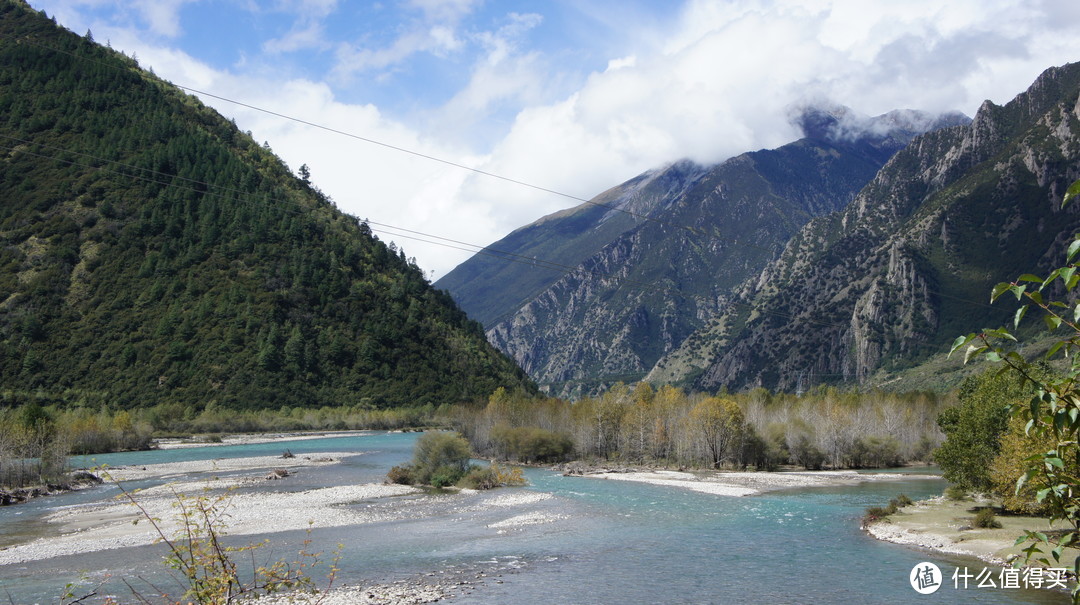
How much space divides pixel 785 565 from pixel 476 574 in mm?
14691

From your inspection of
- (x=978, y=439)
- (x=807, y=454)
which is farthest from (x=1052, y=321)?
(x=807, y=454)

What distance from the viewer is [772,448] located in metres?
88.6

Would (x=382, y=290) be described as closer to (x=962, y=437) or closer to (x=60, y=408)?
(x=60, y=408)

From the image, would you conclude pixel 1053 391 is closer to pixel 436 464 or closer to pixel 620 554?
pixel 620 554

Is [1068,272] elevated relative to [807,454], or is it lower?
elevated

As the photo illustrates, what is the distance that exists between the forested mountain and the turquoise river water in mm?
90754

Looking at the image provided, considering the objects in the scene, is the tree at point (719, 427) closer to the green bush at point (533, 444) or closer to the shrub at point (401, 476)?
the green bush at point (533, 444)

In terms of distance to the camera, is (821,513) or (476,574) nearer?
(476,574)

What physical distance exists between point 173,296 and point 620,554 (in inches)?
5766

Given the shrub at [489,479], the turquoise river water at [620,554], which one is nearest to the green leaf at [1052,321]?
the turquoise river water at [620,554]

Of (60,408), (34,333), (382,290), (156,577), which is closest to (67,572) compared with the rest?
(156,577)

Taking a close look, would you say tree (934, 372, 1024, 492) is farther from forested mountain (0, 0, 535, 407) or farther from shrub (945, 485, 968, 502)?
forested mountain (0, 0, 535, 407)

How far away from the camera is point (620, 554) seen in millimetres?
37562

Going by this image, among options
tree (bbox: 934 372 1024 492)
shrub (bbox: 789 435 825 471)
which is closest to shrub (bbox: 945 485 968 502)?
tree (bbox: 934 372 1024 492)
